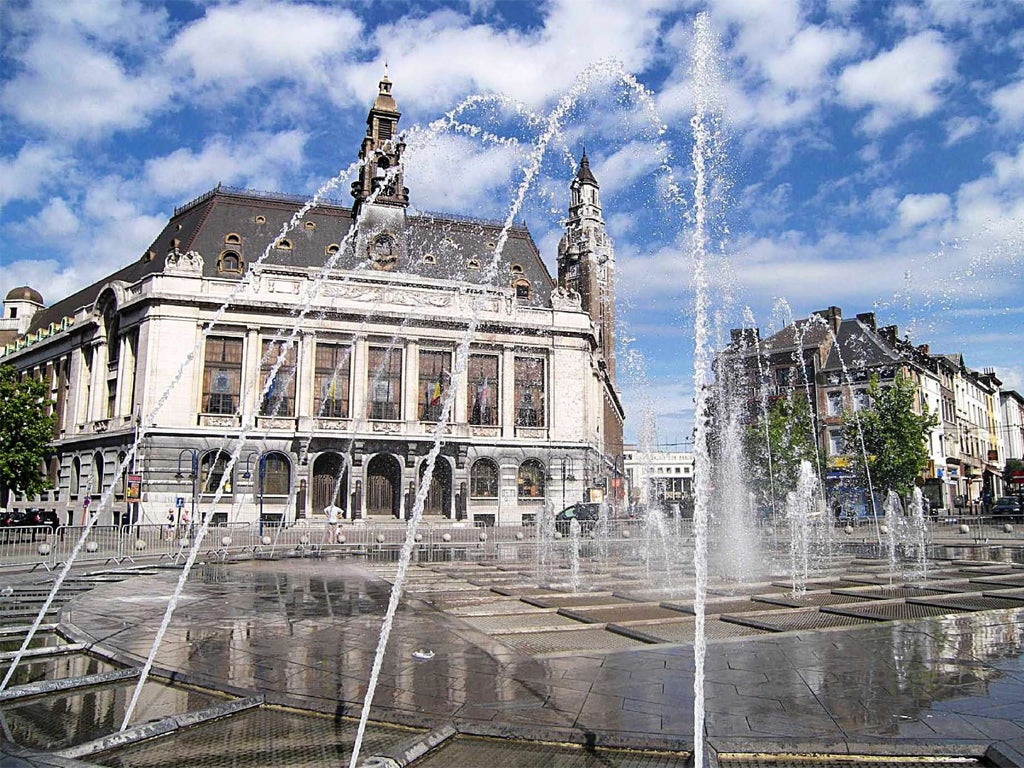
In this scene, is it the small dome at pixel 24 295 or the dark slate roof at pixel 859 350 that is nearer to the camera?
the dark slate roof at pixel 859 350

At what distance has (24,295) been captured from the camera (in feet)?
300

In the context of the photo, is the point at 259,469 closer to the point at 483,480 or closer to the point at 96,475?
the point at 96,475

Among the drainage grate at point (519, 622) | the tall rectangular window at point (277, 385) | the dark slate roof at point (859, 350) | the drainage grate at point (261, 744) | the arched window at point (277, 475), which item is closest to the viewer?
the drainage grate at point (261, 744)

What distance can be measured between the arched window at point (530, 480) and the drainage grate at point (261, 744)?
4507 centimetres

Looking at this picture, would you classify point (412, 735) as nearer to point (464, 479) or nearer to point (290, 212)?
point (464, 479)

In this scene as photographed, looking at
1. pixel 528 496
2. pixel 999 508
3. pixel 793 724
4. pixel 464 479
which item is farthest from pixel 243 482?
pixel 999 508

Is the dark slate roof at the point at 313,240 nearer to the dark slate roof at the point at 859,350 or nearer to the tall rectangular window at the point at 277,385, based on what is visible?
the tall rectangular window at the point at 277,385

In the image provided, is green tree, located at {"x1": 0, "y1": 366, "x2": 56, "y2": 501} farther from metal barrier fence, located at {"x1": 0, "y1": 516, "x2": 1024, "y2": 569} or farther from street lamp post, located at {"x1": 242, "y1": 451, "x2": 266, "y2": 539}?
metal barrier fence, located at {"x1": 0, "y1": 516, "x2": 1024, "y2": 569}

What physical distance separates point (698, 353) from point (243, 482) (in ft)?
131

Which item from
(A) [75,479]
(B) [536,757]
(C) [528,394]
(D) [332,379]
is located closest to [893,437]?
(C) [528,394]

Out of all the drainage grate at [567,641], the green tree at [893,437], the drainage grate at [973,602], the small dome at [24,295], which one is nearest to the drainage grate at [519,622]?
the drainage grate at [567,641]

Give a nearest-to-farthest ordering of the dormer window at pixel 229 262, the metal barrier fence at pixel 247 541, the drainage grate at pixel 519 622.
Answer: the drainage grate at pixel 519 622, the metal barrier fence at pixel 247 541, the dormer window at pixel 229 262

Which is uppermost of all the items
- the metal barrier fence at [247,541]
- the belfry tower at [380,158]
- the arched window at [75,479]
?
the belfry tower at [380,158]

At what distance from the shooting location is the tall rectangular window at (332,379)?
47875 mm
